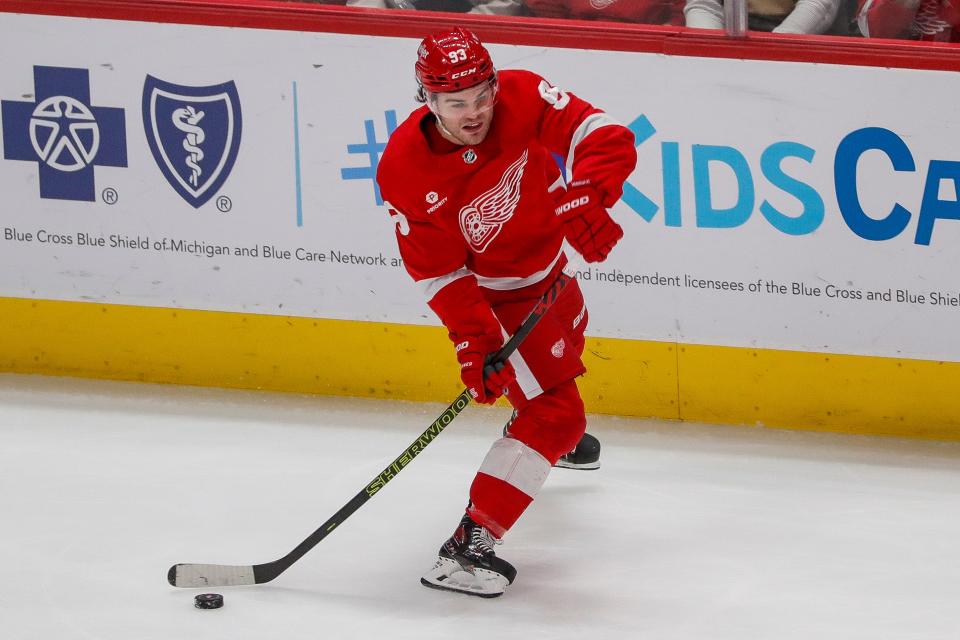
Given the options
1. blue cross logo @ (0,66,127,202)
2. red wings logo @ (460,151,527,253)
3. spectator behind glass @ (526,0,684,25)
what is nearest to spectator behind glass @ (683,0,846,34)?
spectator behind glass @ (526,0,684,25)

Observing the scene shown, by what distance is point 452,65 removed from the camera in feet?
9.15

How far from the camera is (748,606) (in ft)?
9.68

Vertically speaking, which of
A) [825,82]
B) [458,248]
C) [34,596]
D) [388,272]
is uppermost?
[825,82]

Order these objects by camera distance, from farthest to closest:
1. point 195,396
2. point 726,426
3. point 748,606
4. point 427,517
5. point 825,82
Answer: point 195,396
point 726,426
point 825,82
point 427,517
point 748,606

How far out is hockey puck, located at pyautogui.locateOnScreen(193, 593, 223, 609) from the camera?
294cm

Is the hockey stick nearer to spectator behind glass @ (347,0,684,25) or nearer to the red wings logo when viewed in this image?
the red wings logo

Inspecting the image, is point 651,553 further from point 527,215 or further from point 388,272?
point 388,272

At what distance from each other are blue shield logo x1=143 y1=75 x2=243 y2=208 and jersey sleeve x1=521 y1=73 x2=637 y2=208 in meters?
1.37

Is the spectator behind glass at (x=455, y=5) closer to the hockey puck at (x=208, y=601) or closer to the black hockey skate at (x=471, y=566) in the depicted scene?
the black hockey skate at (x=471, y=566)

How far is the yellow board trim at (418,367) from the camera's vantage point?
3.85 meters

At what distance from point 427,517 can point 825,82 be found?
1.56 meters

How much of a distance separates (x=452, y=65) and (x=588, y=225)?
1.38 ft

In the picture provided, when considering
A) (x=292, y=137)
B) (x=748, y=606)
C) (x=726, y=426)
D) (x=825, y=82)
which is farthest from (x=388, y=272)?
(x=748, y=606)

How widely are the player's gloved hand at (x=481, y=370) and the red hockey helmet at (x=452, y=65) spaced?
54 centimetres
